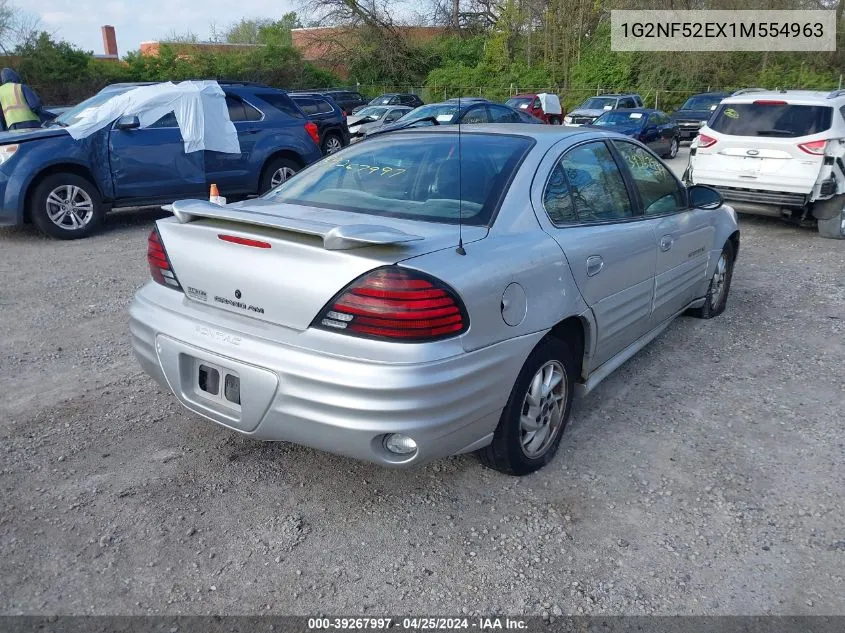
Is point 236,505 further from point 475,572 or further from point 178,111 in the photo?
point 178,111

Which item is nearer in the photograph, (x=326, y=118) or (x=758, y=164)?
(x=758, y=164)

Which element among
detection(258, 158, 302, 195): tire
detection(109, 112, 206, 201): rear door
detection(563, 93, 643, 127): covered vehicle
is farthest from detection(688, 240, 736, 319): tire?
detection(563, 93, 643, 127): covered vehicle

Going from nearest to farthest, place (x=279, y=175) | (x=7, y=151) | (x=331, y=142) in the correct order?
1. (x=7, y=151)
2. (x=279, y=175)
3. (x=331, y=142)

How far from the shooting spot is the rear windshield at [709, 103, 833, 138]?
336 inches

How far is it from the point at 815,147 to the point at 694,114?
15912 mm

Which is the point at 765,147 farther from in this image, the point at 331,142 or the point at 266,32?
the point at 266,32

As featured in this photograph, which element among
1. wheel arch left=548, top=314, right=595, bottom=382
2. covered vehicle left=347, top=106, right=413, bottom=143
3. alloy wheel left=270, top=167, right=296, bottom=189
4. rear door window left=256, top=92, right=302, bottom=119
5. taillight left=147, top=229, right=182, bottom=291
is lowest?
wheel arch left=548, top=314, right=595, bottom=382

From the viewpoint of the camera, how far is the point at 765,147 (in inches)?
344

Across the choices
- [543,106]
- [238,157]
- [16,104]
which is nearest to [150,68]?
[543,106]

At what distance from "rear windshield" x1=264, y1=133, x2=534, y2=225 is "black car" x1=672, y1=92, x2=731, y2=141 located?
67.3 ft

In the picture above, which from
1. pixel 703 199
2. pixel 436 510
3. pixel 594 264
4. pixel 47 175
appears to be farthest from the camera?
pixel 47 175

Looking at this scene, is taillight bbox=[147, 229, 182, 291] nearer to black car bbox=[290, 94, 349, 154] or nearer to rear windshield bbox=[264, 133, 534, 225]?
rear windshield bbox=[264, 133, 534, 225]

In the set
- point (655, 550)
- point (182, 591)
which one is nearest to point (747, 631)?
point (655, 550)

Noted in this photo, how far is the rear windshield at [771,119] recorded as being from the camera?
855 cm
